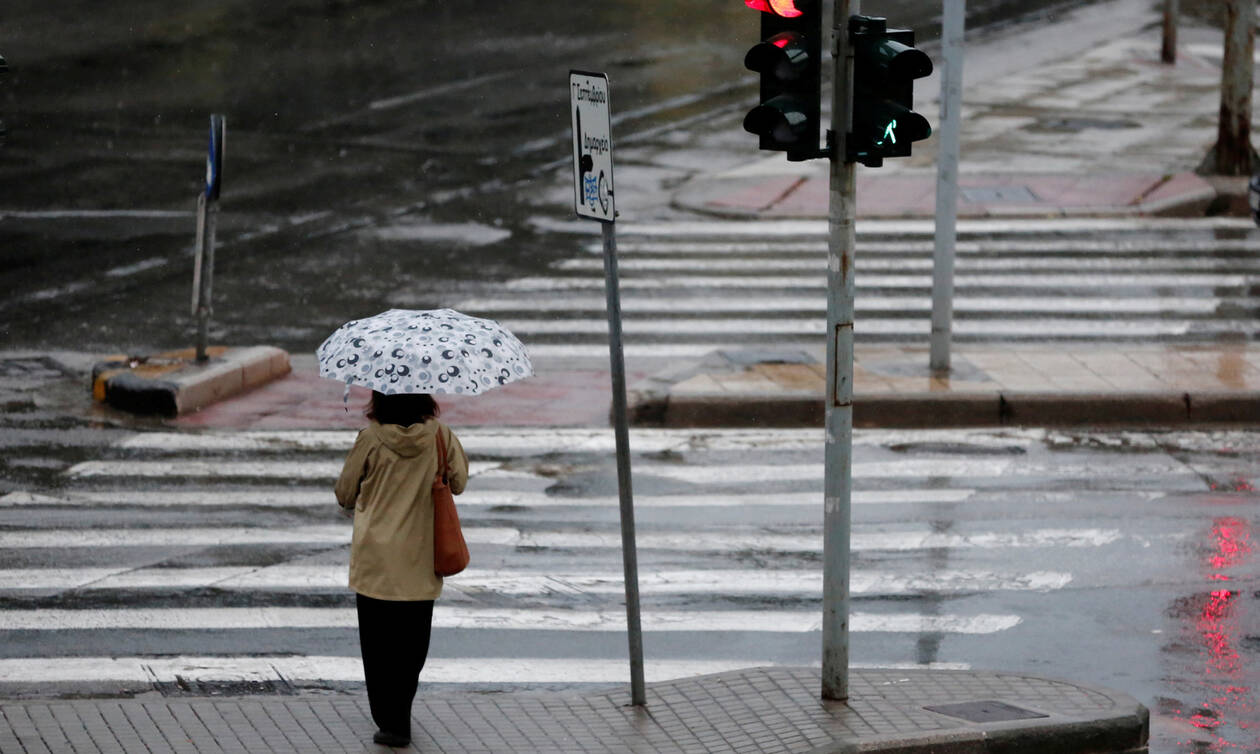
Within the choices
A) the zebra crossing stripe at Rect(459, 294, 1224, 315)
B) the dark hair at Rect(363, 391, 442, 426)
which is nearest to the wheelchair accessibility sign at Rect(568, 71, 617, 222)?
the dark hair at Rect(363, 391, 442, 426)

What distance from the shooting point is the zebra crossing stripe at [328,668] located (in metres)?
8.95

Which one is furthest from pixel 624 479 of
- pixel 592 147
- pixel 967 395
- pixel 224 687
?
→ pixel 967 395

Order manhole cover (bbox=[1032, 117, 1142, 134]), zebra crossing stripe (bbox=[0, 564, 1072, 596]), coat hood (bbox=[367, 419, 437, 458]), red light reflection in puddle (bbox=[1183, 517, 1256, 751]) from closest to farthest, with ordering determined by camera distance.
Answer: coat hood (bbox=[367, 419, 437, 458]) → red light reflection in puddle (bbox=[1183, 517, 1256, 751]) → zebra crossing stripe (bbox=[0, 564, 1072, 596]) → manhole cover (bbox=[1032, 117, 1142, 134])

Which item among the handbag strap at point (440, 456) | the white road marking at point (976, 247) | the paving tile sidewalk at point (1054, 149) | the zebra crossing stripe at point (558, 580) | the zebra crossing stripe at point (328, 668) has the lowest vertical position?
the white road marking at point (976, 247)

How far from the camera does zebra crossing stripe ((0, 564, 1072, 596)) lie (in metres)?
10.4

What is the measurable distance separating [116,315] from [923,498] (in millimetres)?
9164

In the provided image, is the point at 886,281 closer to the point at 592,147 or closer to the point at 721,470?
the point at 721,470

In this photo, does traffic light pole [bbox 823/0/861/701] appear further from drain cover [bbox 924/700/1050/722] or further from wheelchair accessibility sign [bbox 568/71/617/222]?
wheelchair accessibility sign [bbox 568/71/617/222]

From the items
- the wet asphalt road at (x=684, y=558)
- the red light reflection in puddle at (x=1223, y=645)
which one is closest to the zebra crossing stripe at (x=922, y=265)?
the wet asphalt road at (x=684, y=558)

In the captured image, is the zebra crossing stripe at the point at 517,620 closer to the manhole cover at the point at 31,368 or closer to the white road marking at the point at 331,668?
the white road marking at the point at 331,668

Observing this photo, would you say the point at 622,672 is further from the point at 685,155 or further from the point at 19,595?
the point at 685,155

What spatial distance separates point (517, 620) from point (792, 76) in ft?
11.7

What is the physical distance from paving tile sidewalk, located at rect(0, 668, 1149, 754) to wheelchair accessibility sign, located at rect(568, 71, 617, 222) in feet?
7.17

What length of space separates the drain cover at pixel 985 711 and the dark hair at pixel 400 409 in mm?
2564
